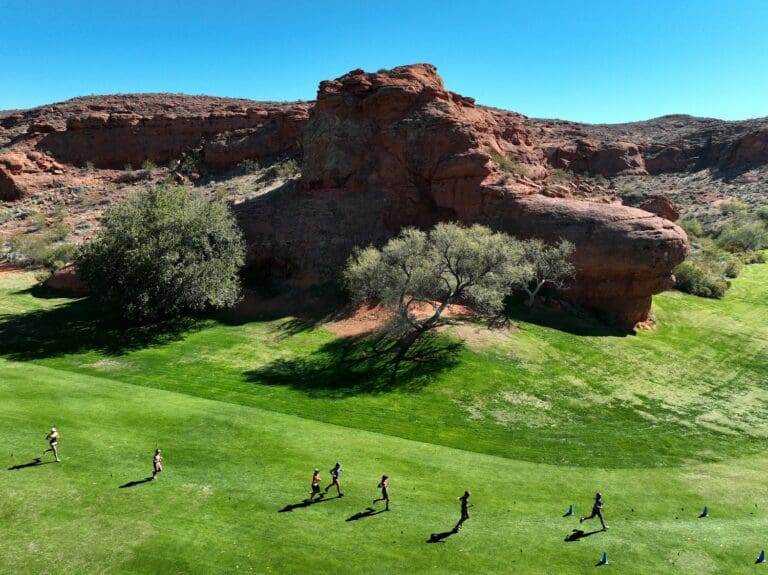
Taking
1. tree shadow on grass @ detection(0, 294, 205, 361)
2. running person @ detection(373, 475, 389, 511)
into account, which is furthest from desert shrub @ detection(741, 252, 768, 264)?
tree shadow on grass @ detection(0, 294, 205, 361)

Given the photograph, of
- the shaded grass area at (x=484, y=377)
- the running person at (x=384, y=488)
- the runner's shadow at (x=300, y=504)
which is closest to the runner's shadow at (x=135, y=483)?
the runner's shadow at (x=300, y=504)

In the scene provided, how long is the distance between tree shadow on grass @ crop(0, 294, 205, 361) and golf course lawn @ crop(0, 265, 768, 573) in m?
0.22

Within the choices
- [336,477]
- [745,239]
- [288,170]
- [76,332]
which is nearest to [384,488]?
[336,477]

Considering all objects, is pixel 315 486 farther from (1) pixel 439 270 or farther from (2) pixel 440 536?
(1) pixel 439 270

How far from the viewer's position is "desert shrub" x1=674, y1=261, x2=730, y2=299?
52.4 m

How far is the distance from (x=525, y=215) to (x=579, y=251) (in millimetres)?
5514

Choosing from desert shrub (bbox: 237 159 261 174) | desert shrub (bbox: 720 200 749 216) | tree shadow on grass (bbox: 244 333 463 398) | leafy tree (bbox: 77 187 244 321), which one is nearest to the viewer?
tree shadow on grass (bbox: 244 333 463 398)

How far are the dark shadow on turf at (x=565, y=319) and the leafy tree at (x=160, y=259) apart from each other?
23.4 meters

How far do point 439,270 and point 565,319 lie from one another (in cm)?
1327

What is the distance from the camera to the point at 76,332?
35.6 meters

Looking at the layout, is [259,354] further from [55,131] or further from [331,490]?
[55,131]

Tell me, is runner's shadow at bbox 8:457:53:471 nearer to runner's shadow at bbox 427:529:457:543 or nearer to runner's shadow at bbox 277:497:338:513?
runner's shadow at bbox 277:497:338:513

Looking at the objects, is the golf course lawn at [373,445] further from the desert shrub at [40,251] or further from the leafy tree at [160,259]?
the desert shrub at [40,251]

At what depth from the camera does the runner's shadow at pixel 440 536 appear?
582 inches
